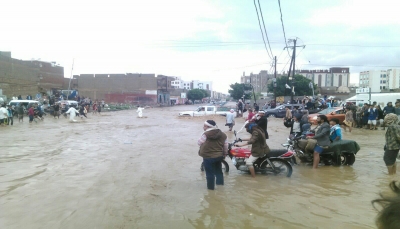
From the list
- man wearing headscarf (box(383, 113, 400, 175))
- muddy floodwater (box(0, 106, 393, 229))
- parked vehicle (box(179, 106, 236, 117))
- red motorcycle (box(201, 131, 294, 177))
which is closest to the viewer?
muddy floodwater (box(0, 106, 393, 229))

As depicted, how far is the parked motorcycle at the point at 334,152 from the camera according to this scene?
8672 mm

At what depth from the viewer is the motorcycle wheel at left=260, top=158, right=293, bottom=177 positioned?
25.5 ft

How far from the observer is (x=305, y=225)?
16.0 ft

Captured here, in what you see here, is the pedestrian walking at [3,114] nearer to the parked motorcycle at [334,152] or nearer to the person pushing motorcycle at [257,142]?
the parked motorcycle at [334,152]

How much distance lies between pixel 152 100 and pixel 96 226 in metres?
73.8

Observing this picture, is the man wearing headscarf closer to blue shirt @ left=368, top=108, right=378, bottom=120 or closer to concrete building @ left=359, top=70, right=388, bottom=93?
blue shirt @ left=368, top=108, right=378, bottom=120

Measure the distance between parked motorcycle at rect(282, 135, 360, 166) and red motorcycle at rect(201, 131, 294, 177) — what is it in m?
1.34

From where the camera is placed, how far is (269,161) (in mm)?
7723

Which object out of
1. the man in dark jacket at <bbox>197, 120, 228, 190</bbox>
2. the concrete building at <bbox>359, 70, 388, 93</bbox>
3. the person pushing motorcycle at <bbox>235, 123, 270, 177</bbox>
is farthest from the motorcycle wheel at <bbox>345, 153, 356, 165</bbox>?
the concrete building at <bbox>359, 70, 388, 93</bbox>

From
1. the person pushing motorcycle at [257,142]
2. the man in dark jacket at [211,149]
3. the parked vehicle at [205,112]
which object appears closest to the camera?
the man in dark jacket at [211,149]

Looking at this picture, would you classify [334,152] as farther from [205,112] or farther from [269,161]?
[205,112]

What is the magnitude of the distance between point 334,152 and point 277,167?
1935 millimetres

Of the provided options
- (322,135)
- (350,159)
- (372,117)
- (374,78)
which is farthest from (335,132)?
(374,78)

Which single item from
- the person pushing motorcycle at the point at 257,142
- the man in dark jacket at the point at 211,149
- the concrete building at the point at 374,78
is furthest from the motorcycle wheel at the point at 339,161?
the concrete building at the point at 374,78
